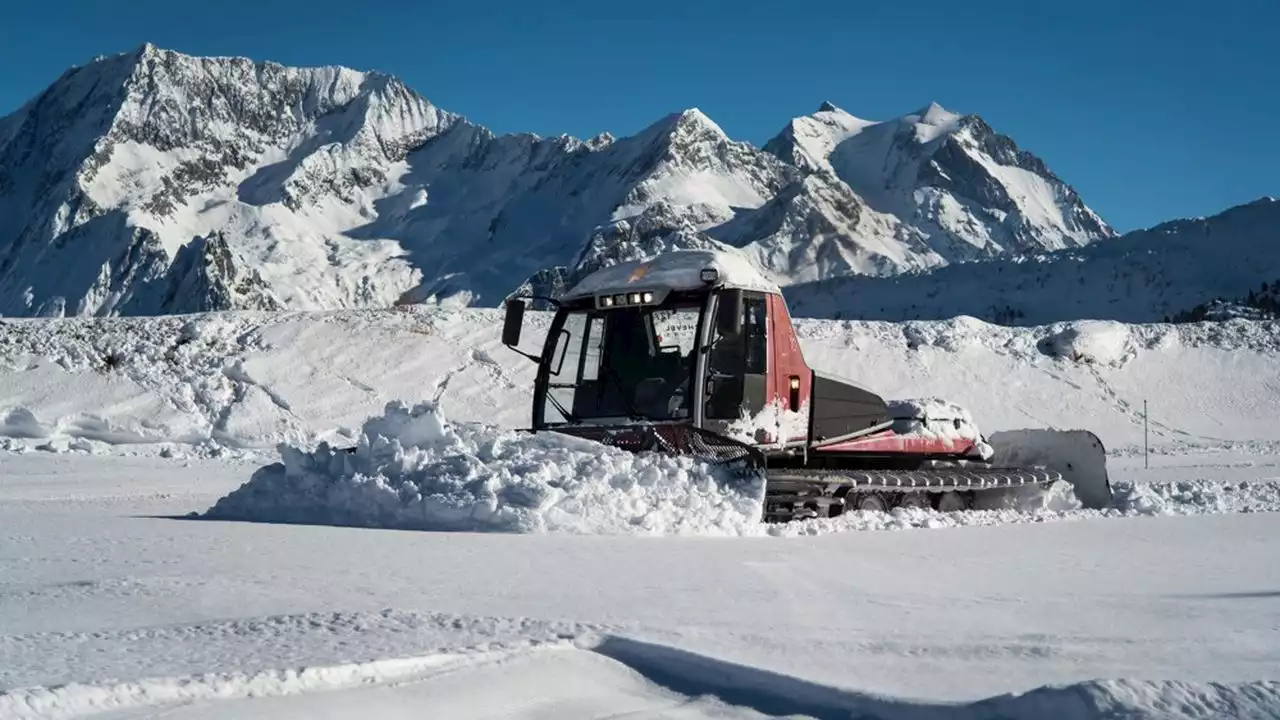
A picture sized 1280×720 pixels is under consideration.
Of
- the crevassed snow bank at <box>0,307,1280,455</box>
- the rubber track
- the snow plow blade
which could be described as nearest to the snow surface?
the rubber track

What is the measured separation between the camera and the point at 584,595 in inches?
214

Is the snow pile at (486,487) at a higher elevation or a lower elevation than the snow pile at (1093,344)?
lower

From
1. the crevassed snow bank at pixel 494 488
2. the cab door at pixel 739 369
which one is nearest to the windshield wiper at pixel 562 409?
the crevassed snow bank at pixel 494 488

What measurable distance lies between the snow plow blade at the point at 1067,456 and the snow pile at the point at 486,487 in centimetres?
531

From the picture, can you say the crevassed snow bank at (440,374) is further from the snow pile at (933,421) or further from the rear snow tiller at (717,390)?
the rear snow tiller at (717,390)

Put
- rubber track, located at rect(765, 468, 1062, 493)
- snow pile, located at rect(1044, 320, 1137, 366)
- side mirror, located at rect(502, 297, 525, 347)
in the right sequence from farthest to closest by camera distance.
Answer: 1. snow pile, located at rect(1044, 320, 1137, 366)
2. side mirror, located at rect(502, 297, 525, 347)
3. rubber track, located at rect(765, 468, 1062, 493)

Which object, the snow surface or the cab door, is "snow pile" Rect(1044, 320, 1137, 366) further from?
the snow surface

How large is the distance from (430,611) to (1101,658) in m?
2.61

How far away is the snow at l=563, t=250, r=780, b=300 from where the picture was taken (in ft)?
31.4

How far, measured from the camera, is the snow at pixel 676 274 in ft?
31.4

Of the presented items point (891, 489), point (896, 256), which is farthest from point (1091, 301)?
point (896, 256)

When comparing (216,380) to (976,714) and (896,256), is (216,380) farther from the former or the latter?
(896,256)

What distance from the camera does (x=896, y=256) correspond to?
589 ft

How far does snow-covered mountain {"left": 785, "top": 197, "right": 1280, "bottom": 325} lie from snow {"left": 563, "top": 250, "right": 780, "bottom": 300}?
5286 centimetres
